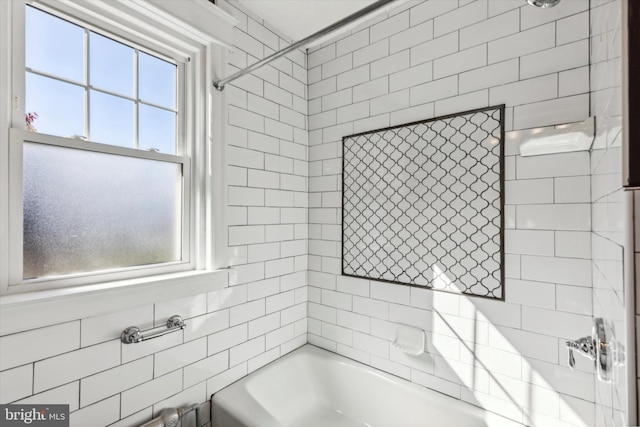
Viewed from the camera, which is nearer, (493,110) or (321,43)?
(493,110)

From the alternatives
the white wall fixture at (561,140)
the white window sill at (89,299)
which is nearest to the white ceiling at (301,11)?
the white wall fixture at (561,140)

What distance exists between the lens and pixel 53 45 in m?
1.14

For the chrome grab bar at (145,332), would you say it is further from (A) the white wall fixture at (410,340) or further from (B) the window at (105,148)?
(A) the white wall fixture at (410,340)

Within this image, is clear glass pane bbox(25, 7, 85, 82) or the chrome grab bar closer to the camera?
clear glass pane bbox(25, 7, 85, 82)

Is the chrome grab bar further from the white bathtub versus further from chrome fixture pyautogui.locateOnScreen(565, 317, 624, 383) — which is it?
chrome fixture pyautogui.locateOnScreen(565, 317, 624, 383)

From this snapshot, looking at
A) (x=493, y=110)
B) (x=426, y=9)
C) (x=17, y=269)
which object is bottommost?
(x=17, y=269)

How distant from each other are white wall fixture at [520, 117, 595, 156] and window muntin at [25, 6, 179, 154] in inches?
64.6

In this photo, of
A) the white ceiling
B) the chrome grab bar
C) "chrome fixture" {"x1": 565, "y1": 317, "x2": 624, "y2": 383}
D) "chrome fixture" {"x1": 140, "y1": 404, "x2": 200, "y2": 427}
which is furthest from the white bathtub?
the white ceiling

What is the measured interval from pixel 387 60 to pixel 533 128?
2.88 feet

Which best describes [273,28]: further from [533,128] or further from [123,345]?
[123,345]

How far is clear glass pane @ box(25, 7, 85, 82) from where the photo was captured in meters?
1.09

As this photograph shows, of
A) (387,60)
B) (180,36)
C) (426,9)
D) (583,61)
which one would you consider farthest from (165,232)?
(583,61)

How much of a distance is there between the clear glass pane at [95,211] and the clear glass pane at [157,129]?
0.08 metres

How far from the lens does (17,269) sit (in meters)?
1.04
